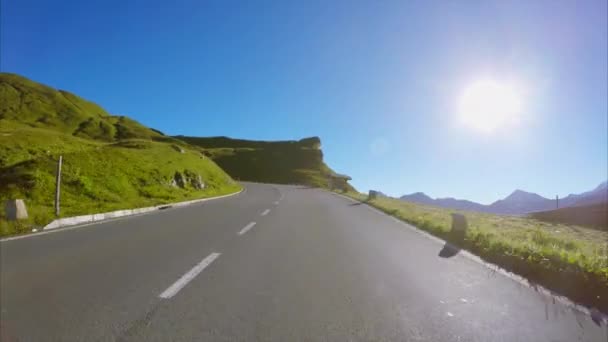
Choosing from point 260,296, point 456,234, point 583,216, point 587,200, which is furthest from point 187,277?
point 587,200

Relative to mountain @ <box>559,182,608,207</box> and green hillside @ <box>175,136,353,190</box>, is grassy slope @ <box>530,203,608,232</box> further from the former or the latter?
green hillside @ <box>175,136,353,190</box>

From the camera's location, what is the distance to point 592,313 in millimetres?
4199

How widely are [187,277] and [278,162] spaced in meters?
149

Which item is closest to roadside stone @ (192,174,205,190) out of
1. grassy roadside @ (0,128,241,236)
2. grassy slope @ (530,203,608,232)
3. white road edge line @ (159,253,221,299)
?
grassy roadside @ (0,128,241,236)

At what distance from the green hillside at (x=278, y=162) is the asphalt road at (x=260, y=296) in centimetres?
10142

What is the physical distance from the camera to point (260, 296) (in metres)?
4.45

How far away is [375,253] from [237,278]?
340 cm

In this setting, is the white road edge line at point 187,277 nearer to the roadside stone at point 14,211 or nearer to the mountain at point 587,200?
the roadside stone at point 14,211

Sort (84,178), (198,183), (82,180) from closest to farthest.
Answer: (82,180) < (84,178) < (198,183)

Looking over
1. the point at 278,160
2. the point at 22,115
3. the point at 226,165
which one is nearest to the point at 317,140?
the point at 278,160

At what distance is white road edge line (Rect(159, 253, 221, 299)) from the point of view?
441 cm

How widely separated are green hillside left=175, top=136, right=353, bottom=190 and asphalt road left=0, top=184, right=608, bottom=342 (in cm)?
10142

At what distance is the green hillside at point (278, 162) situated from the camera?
4953 inches

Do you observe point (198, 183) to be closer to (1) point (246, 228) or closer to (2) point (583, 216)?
(1) point (246, 228)
